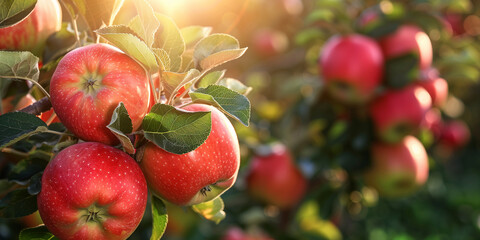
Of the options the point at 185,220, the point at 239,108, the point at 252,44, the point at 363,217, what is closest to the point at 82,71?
the point at 239,108

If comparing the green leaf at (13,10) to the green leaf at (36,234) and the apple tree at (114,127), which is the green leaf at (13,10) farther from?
the green leaf at (36,234)

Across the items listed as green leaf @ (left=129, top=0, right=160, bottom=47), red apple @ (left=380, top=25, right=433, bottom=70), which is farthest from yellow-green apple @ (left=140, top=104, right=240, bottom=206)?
red apple @ (left=380, top=25, right=433, bottom=70)

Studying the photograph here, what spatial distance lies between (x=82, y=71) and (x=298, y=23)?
216 centimetres

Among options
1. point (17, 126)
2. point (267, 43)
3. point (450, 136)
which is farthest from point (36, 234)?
point (450, 136)

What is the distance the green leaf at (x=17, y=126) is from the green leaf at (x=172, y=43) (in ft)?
0.68

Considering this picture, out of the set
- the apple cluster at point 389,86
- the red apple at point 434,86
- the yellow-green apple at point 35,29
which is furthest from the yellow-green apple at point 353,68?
the yellow-green apple at point 35,29

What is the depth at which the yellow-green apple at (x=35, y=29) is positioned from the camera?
676 millimetres

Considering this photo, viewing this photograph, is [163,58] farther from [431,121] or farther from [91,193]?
[431,121]

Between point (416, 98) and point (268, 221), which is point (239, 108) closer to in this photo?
point (416, 98)

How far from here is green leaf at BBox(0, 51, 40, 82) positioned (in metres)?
0.56

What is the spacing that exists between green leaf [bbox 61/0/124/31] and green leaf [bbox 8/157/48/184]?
0.77 ft

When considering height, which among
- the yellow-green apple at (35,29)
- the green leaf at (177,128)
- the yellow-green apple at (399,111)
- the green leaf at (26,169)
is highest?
the yellow-green apple at (35,29)

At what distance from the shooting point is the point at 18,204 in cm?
64

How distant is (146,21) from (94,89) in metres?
0.12
